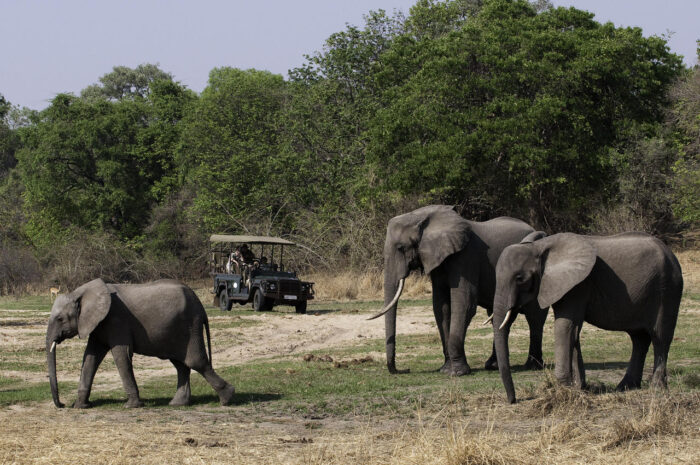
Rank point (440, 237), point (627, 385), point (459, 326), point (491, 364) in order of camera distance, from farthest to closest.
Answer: point (491, 364)
point (440, 237)
point (459, 326)
point (627, 385)

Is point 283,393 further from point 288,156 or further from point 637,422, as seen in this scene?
point 288,156

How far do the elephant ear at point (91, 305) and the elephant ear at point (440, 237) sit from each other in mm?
4722

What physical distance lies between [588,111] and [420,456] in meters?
30.4

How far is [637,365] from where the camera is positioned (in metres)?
11.4

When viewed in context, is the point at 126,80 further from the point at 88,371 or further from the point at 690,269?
the point at 88,371

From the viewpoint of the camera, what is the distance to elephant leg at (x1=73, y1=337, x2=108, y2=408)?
11.8 m

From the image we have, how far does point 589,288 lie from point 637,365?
1366 mm

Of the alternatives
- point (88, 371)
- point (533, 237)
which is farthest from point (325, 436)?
point (88, 371)

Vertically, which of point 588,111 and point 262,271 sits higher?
point 588,111

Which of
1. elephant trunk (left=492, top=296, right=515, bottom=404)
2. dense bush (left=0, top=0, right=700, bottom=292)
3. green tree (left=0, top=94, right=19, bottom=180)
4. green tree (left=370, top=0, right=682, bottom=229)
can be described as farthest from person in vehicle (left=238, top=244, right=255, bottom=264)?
green tree (left=0, top=94, right=19, bottom=180)

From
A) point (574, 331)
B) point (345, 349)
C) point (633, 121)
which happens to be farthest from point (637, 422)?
point (633, 121)

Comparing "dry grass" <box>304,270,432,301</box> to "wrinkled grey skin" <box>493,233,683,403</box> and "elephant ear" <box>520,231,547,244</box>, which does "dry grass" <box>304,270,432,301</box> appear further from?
"wrinkled grey skin" <box>493,233,683,403</box>

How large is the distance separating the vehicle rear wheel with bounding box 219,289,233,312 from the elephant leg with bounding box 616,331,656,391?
758 inches

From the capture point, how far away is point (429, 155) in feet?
116
